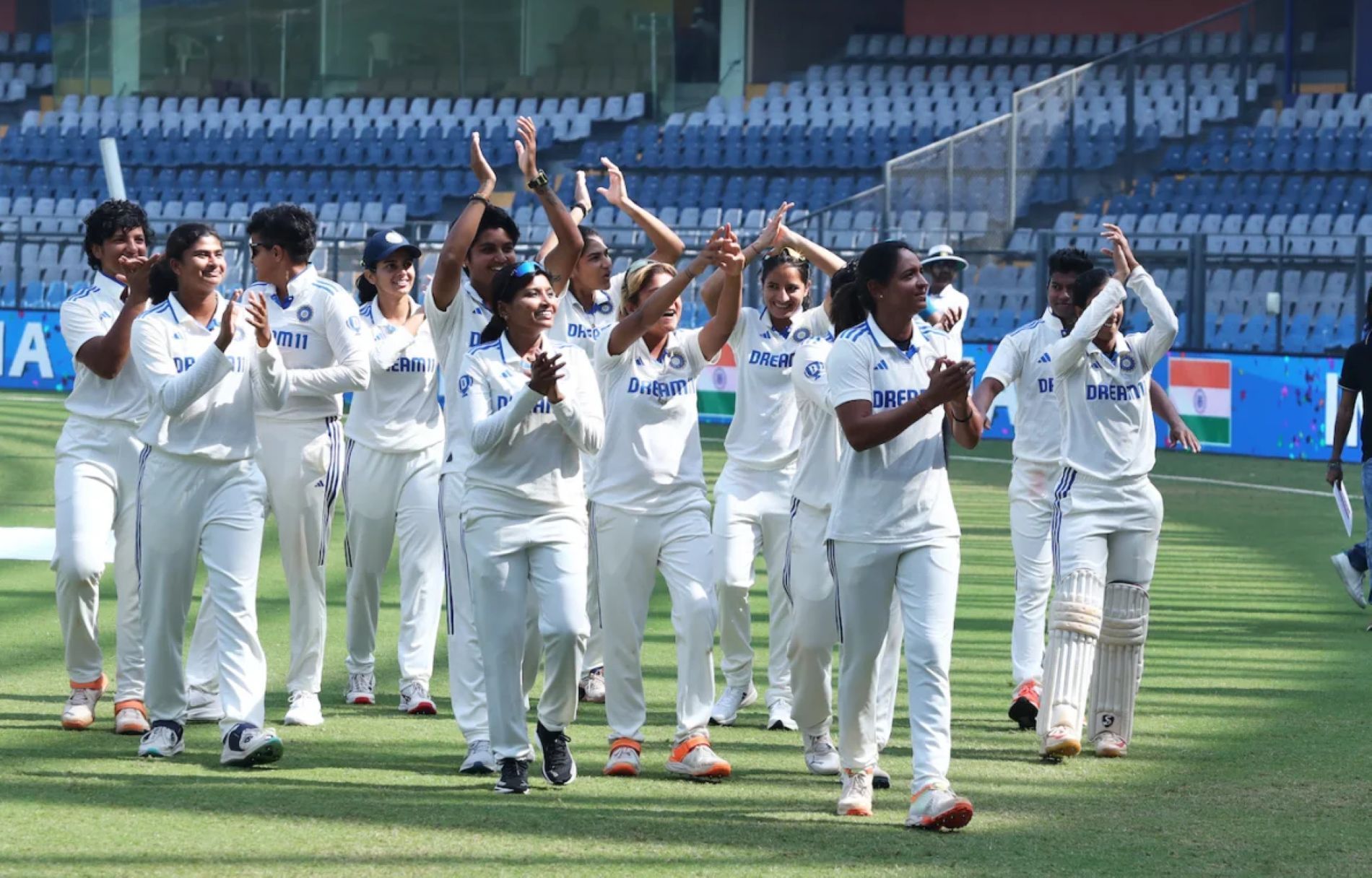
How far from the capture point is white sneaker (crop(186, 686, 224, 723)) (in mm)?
8258

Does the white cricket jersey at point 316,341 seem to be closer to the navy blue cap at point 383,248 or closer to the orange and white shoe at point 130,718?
the navy blue cap at point 383,248

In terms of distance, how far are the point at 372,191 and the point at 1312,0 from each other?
16.4m

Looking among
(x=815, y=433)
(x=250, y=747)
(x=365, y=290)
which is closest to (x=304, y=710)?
(x=250, y=747)

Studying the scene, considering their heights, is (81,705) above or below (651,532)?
below

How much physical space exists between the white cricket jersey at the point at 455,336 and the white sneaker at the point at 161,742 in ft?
4.67

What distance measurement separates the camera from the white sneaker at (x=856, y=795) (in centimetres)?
665

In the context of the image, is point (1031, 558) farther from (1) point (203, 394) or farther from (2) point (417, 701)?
(1) point (203, 394)

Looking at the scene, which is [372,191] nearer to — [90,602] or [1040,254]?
[1040,254]

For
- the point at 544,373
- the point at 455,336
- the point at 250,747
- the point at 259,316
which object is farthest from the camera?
the point at 455,336

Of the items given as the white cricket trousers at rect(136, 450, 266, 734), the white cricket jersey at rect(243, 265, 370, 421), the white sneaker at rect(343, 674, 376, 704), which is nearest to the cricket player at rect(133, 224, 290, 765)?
the white cricket trousers at rect(136, 450, 266, 734)

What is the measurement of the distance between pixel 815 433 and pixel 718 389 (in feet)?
55.1

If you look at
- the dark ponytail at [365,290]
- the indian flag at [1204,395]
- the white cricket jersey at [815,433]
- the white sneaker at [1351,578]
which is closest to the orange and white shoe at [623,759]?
the white cricket jersey at [815,433]

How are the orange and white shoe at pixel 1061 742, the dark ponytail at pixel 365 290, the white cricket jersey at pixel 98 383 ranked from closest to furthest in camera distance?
the orange and white shoe at pixel 1061 742
the white cricket jersey at pixel 98 383
the dark ponytail at pixel 365 290

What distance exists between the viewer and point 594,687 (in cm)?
905
